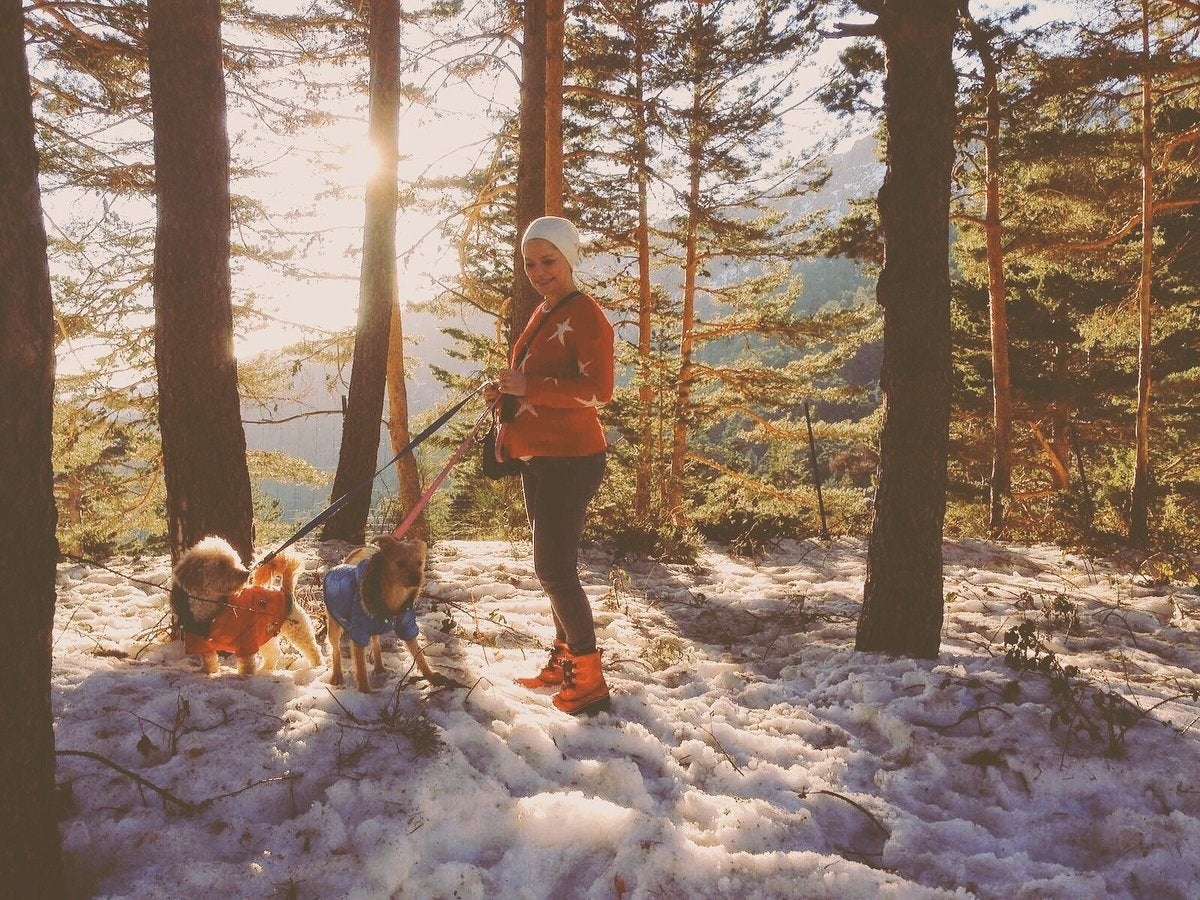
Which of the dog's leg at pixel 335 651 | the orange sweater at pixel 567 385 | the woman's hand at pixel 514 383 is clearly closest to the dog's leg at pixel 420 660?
the dog's leg at pixel 335 651

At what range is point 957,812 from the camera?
8.32 feet

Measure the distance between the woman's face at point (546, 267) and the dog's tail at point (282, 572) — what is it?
200 centimetres

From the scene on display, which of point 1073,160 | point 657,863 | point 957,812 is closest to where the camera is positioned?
point 657,863

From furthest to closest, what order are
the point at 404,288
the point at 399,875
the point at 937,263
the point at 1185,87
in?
the point at 404,288, the point at 1185,87, the point at 937,263, the point at 399,875

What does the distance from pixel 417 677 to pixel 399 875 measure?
4.33ft

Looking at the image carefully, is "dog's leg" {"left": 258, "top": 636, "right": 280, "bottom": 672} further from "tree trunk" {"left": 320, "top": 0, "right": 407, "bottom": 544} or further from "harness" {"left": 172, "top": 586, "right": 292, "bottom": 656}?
"tree trunk" {"left": 320, "top": 0, "right": 407, "bottom": 544}

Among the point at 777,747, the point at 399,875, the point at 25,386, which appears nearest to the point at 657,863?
the point at 399,875

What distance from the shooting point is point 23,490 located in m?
1.60

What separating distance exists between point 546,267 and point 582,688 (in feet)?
6.91

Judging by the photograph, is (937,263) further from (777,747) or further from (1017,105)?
(1017,105)

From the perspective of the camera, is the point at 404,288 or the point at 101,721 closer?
the point at 101,721

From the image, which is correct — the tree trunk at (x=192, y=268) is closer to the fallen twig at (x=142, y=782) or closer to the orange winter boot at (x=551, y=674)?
the fallen twig at (x=142, y=782)

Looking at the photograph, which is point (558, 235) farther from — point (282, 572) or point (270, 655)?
point (270, 655)

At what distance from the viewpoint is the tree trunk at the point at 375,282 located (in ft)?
24.5
